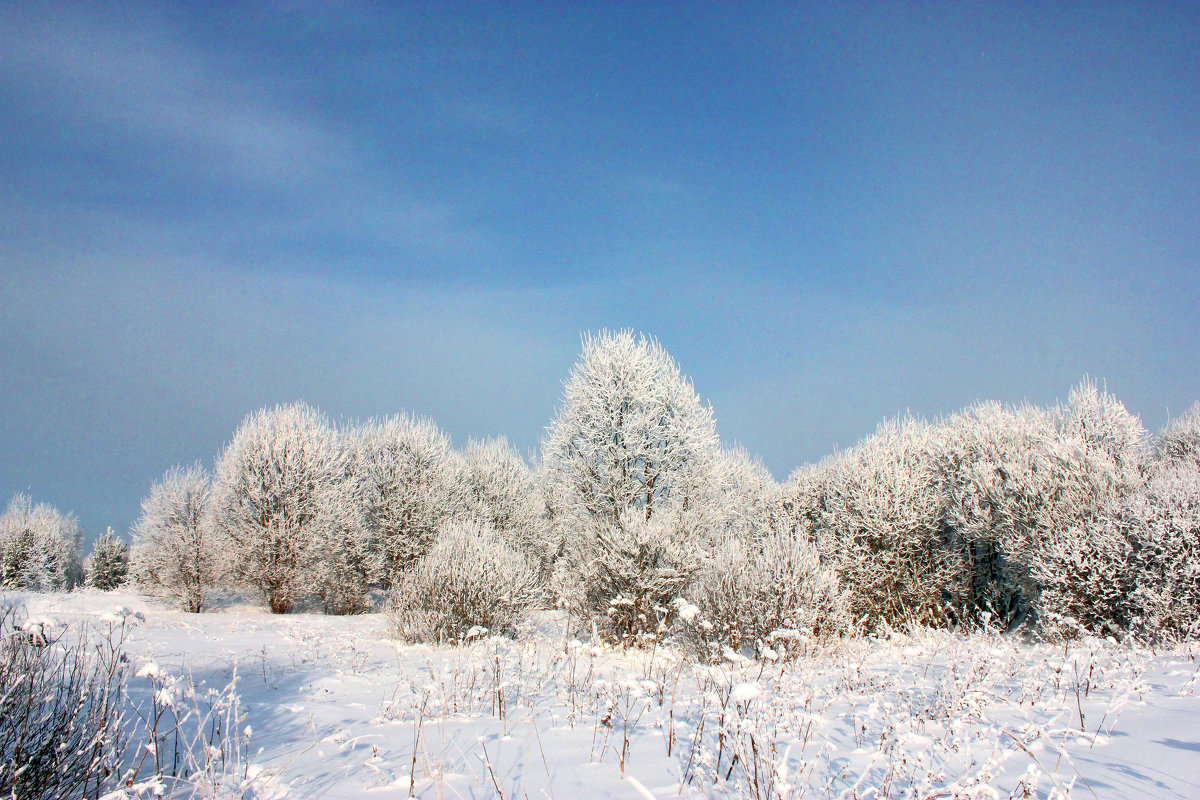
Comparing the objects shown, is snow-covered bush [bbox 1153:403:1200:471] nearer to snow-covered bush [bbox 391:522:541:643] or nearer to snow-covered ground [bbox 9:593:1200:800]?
snow-covered ground [bbox 9:593:1200:800]

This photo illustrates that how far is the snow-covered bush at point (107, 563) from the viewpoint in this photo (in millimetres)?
34812

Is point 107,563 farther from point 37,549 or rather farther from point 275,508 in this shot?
point 275,508

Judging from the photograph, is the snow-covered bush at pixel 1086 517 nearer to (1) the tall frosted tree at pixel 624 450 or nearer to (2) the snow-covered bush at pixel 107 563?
(1) the tall frosted tree at pixel 624 450

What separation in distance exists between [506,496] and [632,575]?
58.2ft

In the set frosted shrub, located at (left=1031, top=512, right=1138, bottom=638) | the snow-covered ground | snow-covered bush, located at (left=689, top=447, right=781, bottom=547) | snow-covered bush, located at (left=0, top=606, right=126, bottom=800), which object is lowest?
the snow-covered ground

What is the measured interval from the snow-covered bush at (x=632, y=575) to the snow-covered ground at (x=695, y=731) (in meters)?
3.84

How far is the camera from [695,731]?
4.77 m

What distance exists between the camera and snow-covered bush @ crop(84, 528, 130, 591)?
3481 centimetres

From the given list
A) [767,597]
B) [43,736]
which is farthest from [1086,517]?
[43,736]

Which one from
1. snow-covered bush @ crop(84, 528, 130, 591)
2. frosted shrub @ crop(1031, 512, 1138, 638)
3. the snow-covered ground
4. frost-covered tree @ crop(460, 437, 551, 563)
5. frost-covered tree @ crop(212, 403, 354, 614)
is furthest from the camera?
snow-covered bush @ crop(84, 528, 130, 591)

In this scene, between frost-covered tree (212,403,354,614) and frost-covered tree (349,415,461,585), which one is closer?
frost-covered tree (212,403,354,614)

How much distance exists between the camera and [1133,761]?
12.8 ft

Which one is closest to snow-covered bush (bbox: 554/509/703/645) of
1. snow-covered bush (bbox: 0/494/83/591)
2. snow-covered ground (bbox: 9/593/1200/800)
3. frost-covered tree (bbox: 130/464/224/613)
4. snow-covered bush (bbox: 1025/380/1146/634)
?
snow-covered ground (bbox: 9/593/1200/800)

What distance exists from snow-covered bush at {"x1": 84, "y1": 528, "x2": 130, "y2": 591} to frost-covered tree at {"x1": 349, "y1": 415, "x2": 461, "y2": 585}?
21.3 m
